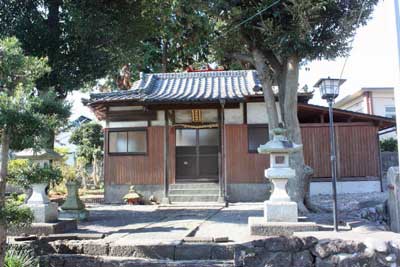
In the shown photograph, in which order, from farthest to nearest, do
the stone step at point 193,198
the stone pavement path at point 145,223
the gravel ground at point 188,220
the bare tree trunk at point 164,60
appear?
the bare tree trunk at point 164,60 → the stone step at point 193,198 → the gravel ground at point 188,220 → the stone pavement path at point 145,223

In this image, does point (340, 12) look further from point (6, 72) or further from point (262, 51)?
point (6, 72)

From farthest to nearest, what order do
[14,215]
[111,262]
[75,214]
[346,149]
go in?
[346,149]
[75,214]
[111,262]
[14,215]

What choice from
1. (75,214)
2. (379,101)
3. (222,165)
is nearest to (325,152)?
(222,165)

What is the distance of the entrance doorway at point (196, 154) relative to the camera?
14.6m

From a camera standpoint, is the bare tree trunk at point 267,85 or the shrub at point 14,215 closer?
the shrub at point 14,215

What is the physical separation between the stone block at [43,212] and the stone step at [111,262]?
1.86 metres

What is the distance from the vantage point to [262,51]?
10164 mm

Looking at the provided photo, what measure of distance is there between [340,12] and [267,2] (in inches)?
64.3

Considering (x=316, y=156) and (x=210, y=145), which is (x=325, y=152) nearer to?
(x=316, y=156)

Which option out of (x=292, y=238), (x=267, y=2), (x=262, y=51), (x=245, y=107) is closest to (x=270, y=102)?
(x=262, y=51)

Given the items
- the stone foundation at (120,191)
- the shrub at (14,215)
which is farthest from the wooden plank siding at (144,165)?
the shrub at (14,215)

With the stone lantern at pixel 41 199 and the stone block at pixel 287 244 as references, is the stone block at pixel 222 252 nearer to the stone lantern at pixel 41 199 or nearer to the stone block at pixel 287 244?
the stone block at pixel 287 244

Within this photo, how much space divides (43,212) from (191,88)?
324 inches

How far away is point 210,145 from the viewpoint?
14688 millimetres
